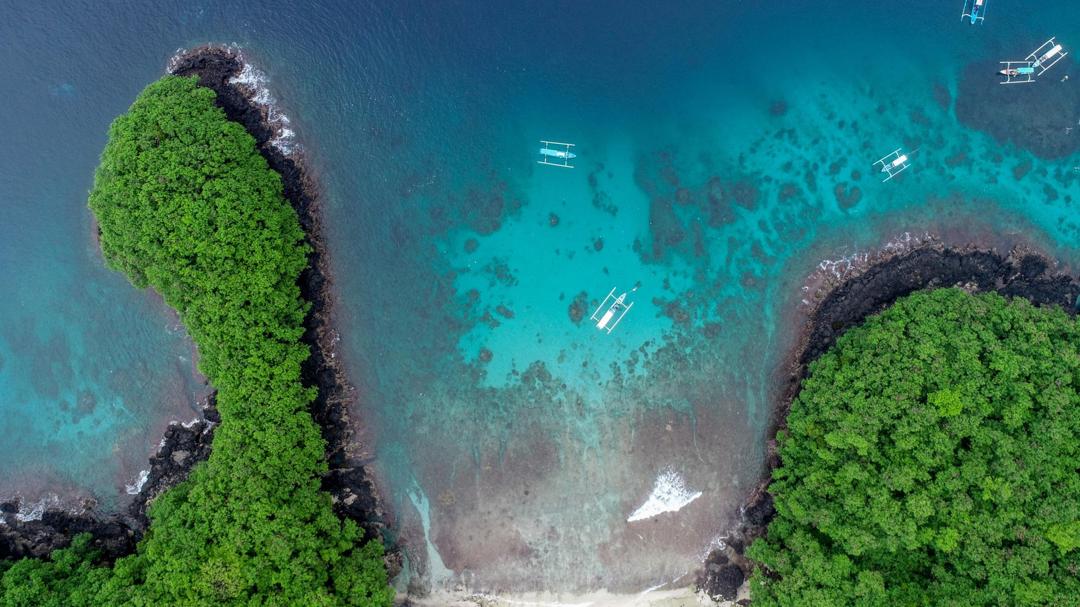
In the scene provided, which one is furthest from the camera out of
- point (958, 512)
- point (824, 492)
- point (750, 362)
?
point (750, 362)

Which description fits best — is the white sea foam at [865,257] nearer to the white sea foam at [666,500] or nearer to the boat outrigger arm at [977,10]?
the boat outrigger arm at [977,10]

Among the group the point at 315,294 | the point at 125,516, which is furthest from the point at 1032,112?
the point at 125,516

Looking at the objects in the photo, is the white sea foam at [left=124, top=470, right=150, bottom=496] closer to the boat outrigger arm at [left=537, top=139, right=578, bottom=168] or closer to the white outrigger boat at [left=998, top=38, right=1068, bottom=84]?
the boat outrigger arm at [left=537, top=139, right=578, bottom=168]

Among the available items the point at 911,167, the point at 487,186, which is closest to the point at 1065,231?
the point at 911,167

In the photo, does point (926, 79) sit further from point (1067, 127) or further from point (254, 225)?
point (254, 225)

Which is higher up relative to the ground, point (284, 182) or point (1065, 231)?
point (284, 182)

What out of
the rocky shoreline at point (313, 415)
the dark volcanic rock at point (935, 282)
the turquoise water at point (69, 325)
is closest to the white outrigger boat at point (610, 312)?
the dark volcanic rock at point (935, 282)
